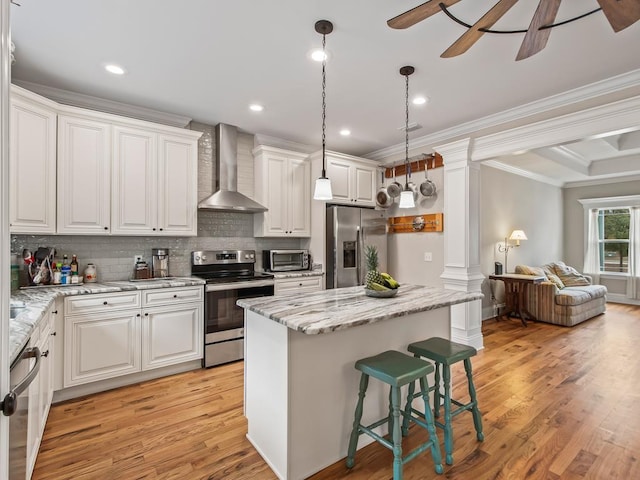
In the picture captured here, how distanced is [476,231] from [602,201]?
16.8ft

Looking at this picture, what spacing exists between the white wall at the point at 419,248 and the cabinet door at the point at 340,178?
34.1 inches

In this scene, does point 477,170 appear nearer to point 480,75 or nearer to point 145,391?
point 480,75

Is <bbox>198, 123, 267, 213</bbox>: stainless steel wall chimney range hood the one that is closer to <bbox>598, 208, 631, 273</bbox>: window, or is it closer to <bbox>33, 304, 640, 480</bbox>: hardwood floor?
<bbox>33, 304, 640, 480</bbox>: hardwood floor

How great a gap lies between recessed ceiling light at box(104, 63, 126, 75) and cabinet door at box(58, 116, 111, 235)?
1.78ft

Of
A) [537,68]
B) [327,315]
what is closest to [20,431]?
[327,315]

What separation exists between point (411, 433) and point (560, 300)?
413 cm

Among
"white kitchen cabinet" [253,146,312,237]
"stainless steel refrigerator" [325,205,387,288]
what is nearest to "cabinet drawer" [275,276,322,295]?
"stainless steel refrigerator" [325,205,387,288]

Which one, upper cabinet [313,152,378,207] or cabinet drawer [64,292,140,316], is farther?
upper cabinet [313,152,378,207]

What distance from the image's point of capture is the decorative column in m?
3.95

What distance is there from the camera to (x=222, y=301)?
3.48 meters

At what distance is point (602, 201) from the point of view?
23.3 ft

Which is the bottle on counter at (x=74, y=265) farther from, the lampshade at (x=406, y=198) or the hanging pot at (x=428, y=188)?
the hanging pot at (x=428, y=188)

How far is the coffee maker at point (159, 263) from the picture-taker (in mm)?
3545

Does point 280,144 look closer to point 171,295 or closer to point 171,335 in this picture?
point 171,295
